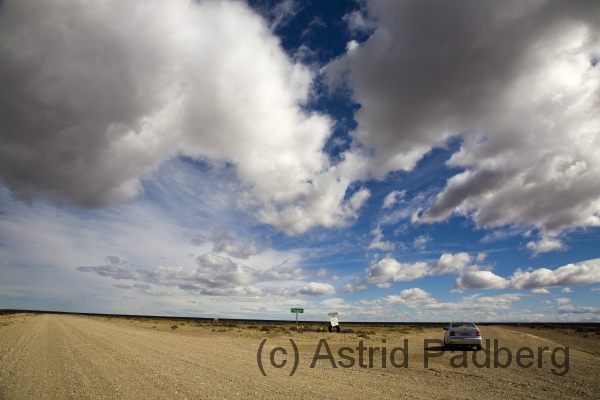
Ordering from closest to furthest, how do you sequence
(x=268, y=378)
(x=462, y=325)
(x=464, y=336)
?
(x=268, y=378), (x=464, y=336), (x=462, y=325)

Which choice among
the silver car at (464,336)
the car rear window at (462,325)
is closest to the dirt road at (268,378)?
the silver car at (464,336)

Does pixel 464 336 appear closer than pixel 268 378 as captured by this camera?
No

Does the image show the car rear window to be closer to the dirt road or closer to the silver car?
the silver car

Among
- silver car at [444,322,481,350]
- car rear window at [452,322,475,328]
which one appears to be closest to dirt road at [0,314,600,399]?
silver car at [444,322,481,350]

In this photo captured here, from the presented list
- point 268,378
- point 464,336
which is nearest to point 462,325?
point 464,336

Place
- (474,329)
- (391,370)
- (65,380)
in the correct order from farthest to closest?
(474,329) < (391,370) < (65,380)

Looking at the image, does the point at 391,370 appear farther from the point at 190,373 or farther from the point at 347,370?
the point at 190,373

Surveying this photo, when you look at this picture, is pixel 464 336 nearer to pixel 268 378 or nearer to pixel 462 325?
pixel 462 325

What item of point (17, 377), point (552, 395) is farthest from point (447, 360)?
point (17, 377)

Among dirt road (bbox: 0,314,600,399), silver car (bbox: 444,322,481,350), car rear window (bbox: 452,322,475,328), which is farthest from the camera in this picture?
car rear window (bbox: 452,322,475,328)

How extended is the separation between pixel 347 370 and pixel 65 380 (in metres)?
8.93

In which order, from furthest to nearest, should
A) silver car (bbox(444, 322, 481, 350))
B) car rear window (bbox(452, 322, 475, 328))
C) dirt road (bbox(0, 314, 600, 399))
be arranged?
car rear window (bbox(452, 322, 475, 328)), silver car (bbox(444, 322, 481, 350)), dirt road (bbox(0, 314, 600, 399))

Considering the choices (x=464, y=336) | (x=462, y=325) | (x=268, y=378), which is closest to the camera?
(x=268, y=378)

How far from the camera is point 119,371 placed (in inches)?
452
